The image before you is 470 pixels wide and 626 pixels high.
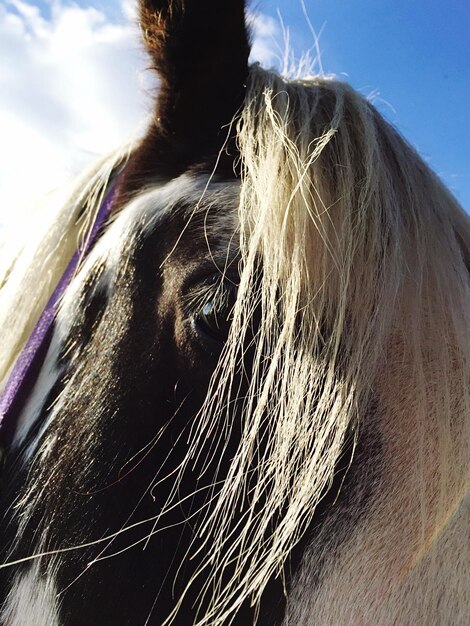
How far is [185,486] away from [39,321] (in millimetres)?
404

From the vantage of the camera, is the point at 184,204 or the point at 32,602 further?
the point at 184,204

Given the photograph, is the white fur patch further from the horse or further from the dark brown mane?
the dark brown mane

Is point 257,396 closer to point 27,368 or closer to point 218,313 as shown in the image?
point 218,313

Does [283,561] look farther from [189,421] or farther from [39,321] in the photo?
[39,321]

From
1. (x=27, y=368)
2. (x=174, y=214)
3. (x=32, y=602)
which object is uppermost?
(x=174, y=214)

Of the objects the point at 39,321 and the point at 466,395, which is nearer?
the point at 466,395

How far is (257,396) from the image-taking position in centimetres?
68

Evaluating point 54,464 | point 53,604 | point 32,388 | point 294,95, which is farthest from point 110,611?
point 294,95

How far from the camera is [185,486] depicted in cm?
69

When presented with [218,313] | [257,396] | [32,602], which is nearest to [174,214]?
[218,313]

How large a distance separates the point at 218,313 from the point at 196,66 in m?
0.49

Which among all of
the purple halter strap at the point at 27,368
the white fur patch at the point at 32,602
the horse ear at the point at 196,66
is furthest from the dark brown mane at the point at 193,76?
the white fur patch at the point at 32,602

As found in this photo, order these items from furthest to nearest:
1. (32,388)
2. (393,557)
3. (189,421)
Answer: (32,388), (189,421), (393,557)

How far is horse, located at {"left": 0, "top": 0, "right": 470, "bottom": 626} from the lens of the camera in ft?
2.03
